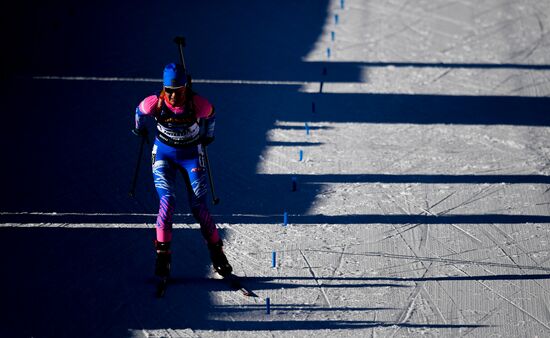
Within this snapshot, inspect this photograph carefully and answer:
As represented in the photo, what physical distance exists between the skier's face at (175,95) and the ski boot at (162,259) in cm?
134

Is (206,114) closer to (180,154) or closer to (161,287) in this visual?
(180,154)

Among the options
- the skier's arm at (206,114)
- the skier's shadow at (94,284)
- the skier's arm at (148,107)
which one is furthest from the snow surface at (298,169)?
the skier's arm at (148,107)

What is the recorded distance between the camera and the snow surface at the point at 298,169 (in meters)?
7.67

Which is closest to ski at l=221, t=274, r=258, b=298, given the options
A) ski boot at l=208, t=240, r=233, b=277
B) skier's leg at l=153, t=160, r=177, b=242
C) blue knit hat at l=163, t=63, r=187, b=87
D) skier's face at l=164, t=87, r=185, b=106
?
ski boot at l=208, t=240, r=233, b=277

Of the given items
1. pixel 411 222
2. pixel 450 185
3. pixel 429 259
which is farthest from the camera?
pixel 450 185

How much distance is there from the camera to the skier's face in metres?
7.71

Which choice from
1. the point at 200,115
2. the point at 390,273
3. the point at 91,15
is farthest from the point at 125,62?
the point at 390,273

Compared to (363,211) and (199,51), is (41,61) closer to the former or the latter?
(199,51)

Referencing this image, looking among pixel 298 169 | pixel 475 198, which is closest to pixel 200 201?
pixel 298 169

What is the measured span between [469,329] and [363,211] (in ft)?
7.42

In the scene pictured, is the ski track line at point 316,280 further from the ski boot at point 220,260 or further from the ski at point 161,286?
the ski at point 161,286

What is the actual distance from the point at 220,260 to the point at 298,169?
248 centimetres

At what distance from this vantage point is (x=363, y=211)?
366 inches

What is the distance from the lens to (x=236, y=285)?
7895 mm
